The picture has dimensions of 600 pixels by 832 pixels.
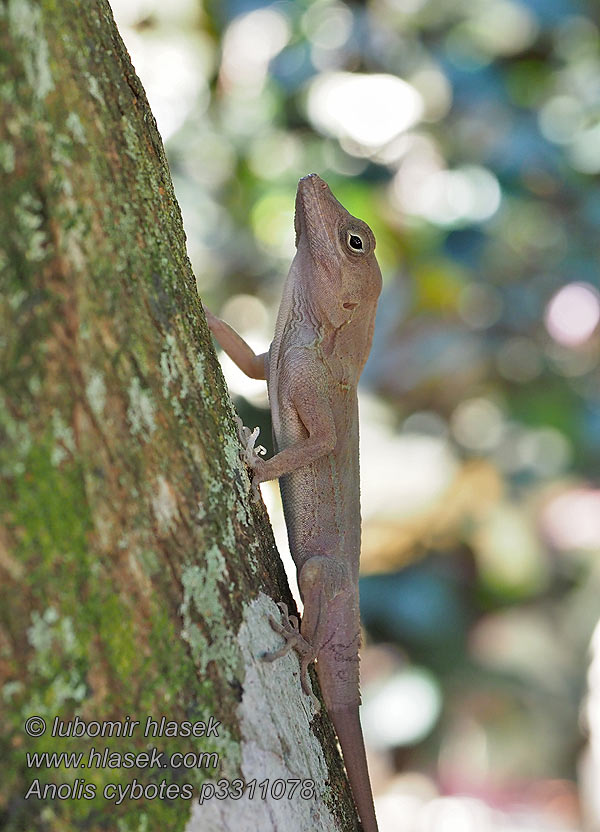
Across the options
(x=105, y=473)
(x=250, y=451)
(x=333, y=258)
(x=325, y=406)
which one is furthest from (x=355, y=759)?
(x=333, y=258)

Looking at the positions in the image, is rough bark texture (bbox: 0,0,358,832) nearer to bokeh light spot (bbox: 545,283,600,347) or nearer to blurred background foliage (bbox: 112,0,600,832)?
blurred background foliage (bbox: 112,0,600,832)

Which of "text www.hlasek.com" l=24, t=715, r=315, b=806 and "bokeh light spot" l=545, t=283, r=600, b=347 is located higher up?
"bokeh light spot" l=545, t=283, r=600, b=347

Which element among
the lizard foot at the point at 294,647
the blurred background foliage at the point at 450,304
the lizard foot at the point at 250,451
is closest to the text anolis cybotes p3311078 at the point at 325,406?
the lizard foot at the point at 250,451

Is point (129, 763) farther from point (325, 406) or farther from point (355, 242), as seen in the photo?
point (355, 242)

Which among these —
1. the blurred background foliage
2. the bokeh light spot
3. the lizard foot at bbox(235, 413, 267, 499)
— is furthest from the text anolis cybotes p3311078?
the bokeh light spot

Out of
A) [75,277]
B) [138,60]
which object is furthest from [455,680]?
[75,277]

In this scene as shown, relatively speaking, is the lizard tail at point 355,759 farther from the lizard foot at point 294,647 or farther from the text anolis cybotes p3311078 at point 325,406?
the lizard foot at point 294,647

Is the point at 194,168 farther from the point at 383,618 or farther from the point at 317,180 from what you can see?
the point at 383,618
